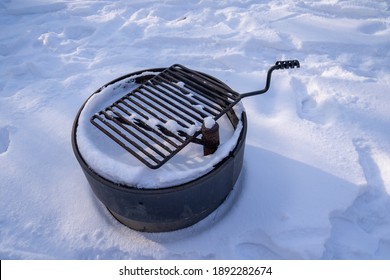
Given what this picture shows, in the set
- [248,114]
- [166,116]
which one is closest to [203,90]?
[166,116]

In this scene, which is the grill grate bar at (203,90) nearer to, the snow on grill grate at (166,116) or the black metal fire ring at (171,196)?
the snow on grill grate at (166,116)

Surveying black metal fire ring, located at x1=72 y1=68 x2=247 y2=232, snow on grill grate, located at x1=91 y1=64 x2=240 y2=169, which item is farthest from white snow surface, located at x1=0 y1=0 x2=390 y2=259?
snow on grill grate, located at x1=91 y1=64 x2=240 y2=169

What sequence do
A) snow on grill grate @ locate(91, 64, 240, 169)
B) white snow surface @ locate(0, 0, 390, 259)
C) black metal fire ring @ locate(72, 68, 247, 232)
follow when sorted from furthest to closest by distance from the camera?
white snow surface @ locate(0, 0, 390, 259)
snow on grill grate @ locate(91, 64, 240, 169)
black metal fire ring @ locate(72, 68, 247, 232)

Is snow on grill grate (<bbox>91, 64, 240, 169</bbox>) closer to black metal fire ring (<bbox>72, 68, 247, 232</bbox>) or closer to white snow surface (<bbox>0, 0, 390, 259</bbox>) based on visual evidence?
black metal fire ring (<bbox>72, 68, 247, 232</bbox>)

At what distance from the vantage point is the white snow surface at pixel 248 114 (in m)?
1.96

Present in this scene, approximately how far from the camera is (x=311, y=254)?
1.84 m

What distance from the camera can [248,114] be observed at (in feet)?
8.75

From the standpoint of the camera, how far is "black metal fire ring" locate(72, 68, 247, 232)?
5.32 feet

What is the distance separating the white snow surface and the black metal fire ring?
0.82ft

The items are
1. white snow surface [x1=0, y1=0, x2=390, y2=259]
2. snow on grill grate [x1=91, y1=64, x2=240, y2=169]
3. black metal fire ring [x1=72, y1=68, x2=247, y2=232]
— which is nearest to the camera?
black metal fire ring [x1=72, y1=68, x2=247, y2=232]

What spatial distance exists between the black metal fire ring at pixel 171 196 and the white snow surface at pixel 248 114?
249mm

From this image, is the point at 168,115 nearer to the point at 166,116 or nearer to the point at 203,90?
the point at 166,116

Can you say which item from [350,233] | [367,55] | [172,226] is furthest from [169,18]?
[350,233]
